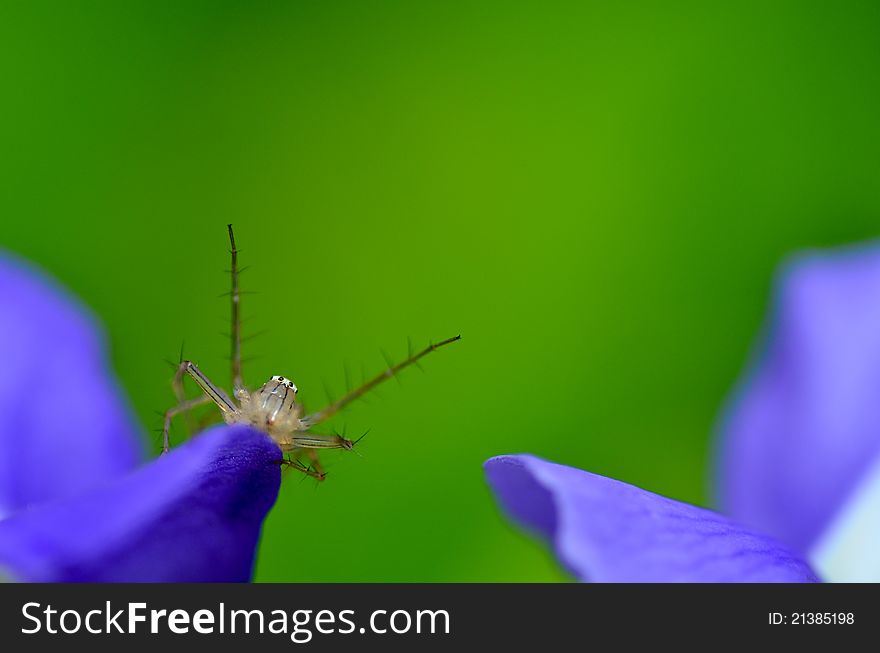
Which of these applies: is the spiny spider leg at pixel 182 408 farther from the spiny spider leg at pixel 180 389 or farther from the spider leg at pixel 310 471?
the spider leg at pixel 310 471

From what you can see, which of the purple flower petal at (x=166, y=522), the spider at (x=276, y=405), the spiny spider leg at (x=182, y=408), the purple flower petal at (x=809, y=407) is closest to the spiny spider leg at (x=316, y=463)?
the spider at (x=276, y=405)

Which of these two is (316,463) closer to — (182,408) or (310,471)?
(310,471)

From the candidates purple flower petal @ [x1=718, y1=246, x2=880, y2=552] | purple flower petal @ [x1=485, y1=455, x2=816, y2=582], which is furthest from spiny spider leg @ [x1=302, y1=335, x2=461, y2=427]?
purple flower petal @ [x1=485, y1=455, x2=816, y2=582]

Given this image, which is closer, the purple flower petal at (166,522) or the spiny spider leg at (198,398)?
the purple flower petal at (166,522)

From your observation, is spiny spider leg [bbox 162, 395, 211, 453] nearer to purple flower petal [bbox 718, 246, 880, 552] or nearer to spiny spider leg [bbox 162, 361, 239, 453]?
spiny spider leg [bbox 162, 361, 239, 453]

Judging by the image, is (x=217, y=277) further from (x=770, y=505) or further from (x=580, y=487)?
(x=580, y=487)

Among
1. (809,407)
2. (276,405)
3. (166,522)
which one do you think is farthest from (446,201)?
(166,522)
